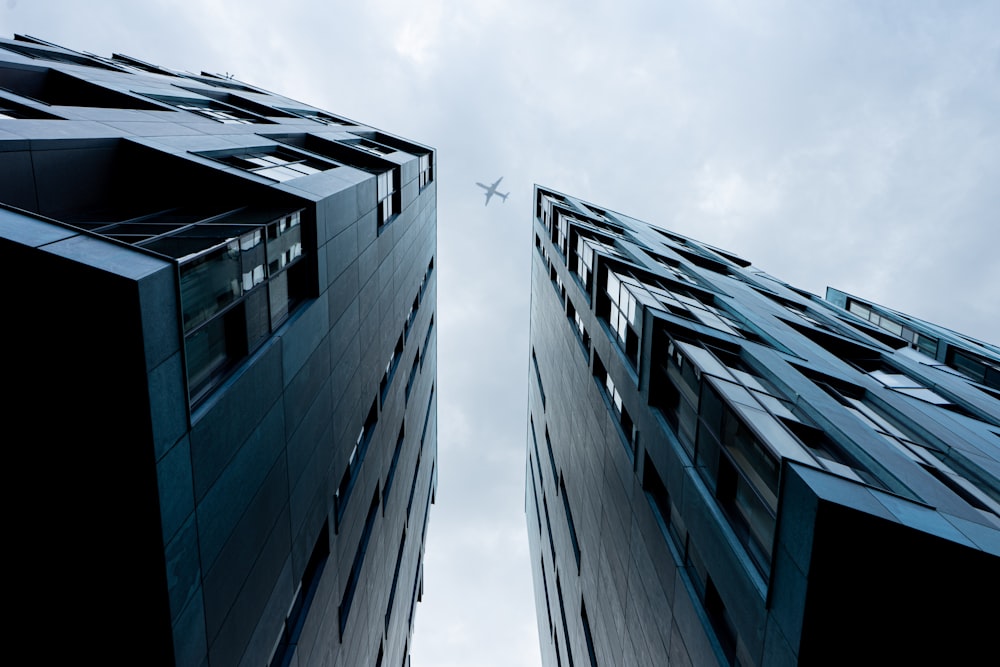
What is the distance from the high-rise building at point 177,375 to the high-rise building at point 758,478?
11.2 m

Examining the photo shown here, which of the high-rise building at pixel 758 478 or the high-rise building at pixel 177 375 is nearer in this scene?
the high-rise building at pixel 177 375

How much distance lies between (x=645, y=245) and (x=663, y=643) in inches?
905

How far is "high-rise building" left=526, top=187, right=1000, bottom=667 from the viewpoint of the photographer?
8.00 m

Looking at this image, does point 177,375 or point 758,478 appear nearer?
point 177,375

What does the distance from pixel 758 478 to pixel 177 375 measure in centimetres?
1191

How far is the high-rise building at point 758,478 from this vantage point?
8.00 metres

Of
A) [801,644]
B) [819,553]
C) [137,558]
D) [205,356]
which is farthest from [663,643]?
[205,356]

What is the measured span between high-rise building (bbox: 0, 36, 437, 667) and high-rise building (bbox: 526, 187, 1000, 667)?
36.9 ft

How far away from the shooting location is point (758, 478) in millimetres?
10391

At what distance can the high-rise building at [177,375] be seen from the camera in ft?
23.1

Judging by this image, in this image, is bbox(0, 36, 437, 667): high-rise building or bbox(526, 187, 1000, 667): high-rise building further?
bbox(526, 187, 1000, 667): high-rise building

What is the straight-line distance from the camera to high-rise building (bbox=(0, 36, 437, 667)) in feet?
23.1

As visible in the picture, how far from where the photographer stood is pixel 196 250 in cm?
877

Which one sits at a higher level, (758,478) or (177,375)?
(177,375)
